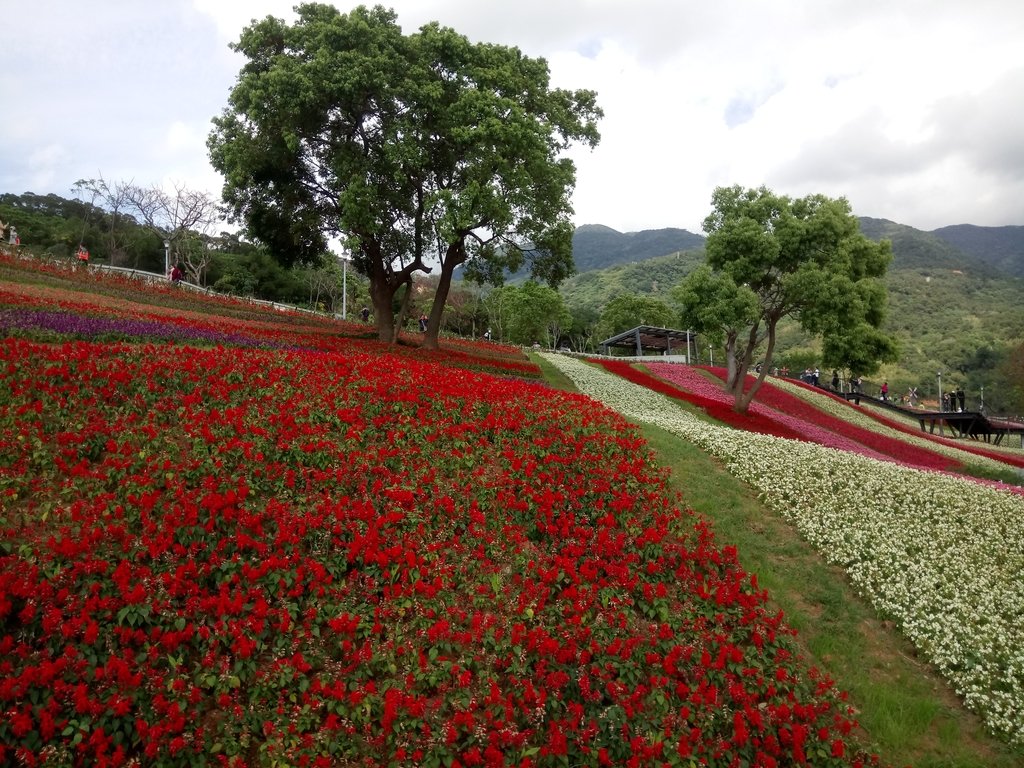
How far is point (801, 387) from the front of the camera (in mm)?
42531

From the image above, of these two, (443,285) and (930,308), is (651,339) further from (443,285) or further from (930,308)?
(930,308)

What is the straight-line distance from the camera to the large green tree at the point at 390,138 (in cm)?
1775

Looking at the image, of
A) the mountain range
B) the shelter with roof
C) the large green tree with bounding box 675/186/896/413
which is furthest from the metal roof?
the large green tree with bounding box 675/186/896/413

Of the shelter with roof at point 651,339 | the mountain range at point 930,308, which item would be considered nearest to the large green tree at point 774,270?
the shelter with roof at point 651,339

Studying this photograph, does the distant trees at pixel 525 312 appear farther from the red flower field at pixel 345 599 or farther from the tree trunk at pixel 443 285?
the red flower field at pixel 345 599

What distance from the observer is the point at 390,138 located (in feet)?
60.4

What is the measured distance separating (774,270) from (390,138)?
16529mm

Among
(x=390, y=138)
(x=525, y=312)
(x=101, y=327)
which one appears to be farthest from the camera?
(x=525, y=312)

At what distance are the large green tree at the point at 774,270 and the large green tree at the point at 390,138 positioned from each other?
22.1 ft

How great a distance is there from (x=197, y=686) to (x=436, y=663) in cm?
192

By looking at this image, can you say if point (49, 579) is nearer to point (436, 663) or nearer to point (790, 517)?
point (436, 663)

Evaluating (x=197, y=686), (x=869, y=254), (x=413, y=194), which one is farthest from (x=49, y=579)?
(x=869, y=254)

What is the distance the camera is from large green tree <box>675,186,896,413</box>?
22.9 meters

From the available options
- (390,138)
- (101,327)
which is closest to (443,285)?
(390,138)
